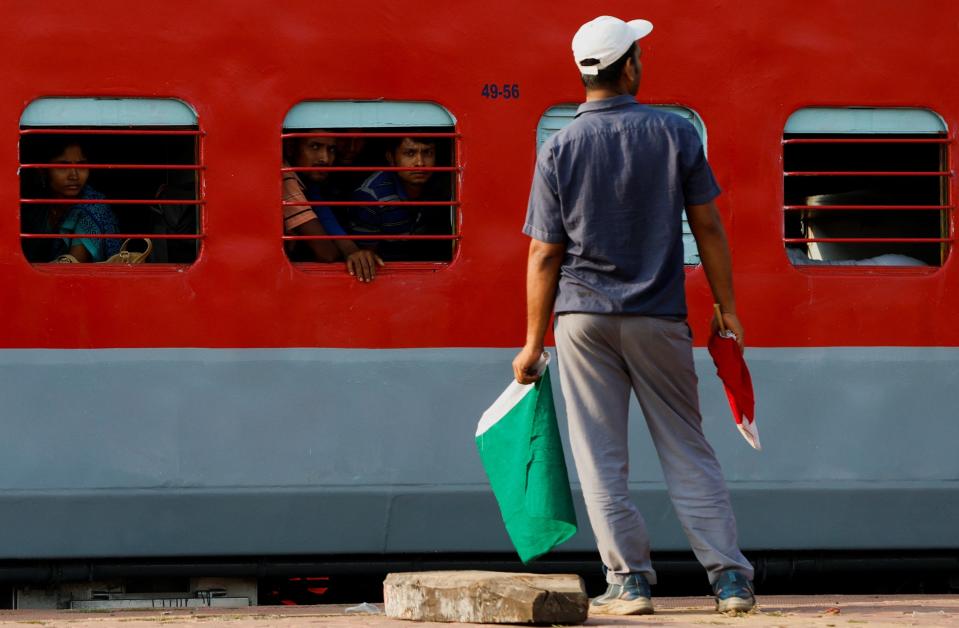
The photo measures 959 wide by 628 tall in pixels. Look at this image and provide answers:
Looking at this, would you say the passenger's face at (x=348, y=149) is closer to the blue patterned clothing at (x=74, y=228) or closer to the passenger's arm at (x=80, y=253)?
the blue patterned clothing at (x=74, y=228)

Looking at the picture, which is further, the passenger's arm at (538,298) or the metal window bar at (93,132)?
the metal window bar at (93,132)

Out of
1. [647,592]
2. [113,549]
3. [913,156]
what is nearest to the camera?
[647,592]

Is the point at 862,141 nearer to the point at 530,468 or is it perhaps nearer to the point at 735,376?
the point at 735,376

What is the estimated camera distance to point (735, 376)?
500 cm

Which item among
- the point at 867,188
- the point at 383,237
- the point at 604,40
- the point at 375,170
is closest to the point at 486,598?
the point at 604,40

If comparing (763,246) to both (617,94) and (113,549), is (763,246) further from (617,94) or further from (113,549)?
(113,549)

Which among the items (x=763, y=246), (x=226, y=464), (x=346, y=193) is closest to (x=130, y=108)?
(x=346, y=193)

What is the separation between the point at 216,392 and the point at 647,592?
1.95 meters

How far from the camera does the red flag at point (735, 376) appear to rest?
16.4 feet

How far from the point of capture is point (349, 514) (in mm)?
6129

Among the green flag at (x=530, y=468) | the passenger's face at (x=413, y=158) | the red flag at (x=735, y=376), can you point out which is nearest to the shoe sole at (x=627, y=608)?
the green flag at (x=530, y=468)

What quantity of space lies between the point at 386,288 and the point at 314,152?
590 mm

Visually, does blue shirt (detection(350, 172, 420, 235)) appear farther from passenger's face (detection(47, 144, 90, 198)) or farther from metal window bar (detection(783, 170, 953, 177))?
metal window bar (detection(783, 170, 953, 177))

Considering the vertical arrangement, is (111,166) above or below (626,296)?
above
